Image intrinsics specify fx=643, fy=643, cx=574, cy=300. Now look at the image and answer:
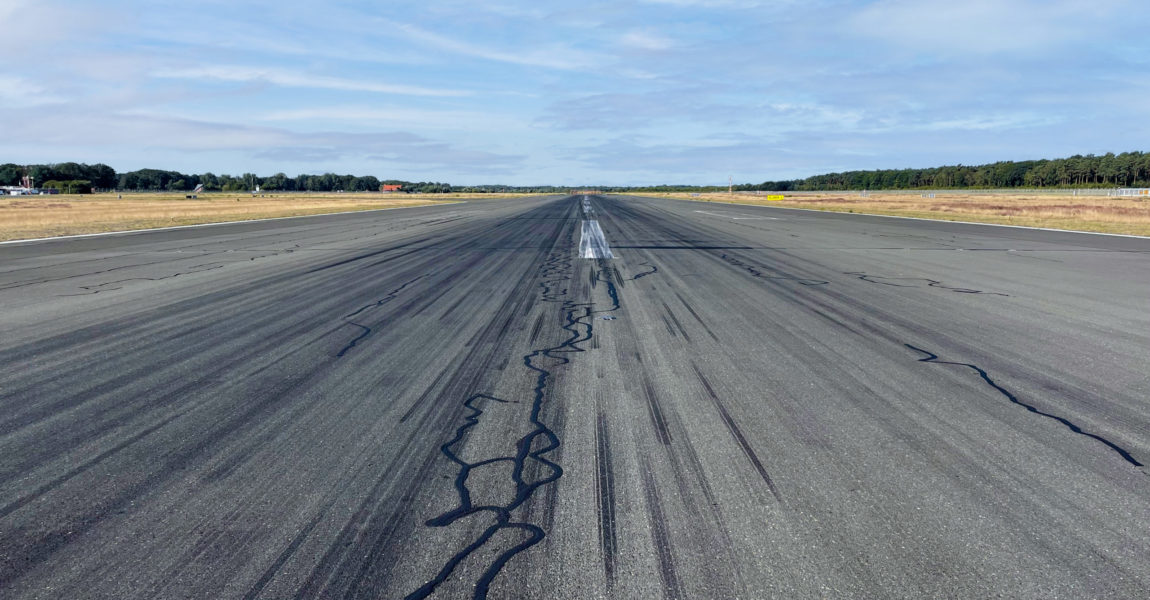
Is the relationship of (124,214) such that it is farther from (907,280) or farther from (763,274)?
(907,280)

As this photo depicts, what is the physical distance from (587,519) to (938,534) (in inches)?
66.6

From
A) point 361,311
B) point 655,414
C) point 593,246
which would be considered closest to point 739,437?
point 655,414

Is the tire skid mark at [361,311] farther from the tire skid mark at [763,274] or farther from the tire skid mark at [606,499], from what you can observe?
the tire skid mark at [763,274]

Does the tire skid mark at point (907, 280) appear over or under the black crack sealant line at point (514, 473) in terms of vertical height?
over

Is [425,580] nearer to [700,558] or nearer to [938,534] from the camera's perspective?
[700,558]

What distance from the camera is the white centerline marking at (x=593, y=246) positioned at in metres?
16.6

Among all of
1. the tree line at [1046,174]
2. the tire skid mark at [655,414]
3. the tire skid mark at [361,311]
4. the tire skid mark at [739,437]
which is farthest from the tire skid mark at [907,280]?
the tree line at [1046,174]

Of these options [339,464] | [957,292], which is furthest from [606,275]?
[339,464]

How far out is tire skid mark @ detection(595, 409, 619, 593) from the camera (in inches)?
113

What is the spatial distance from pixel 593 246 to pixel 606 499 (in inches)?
630

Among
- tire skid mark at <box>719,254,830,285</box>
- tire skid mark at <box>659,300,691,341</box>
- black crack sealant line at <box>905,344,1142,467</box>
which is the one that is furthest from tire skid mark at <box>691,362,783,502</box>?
tire skid mark at <box>719,254,830,285</box>

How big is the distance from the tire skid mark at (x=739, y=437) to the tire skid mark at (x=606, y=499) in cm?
86

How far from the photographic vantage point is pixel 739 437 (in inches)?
169

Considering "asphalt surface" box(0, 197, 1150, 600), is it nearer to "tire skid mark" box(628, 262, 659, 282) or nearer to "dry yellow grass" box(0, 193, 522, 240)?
"tire skid mark" box(628, 262, 659, 282)
